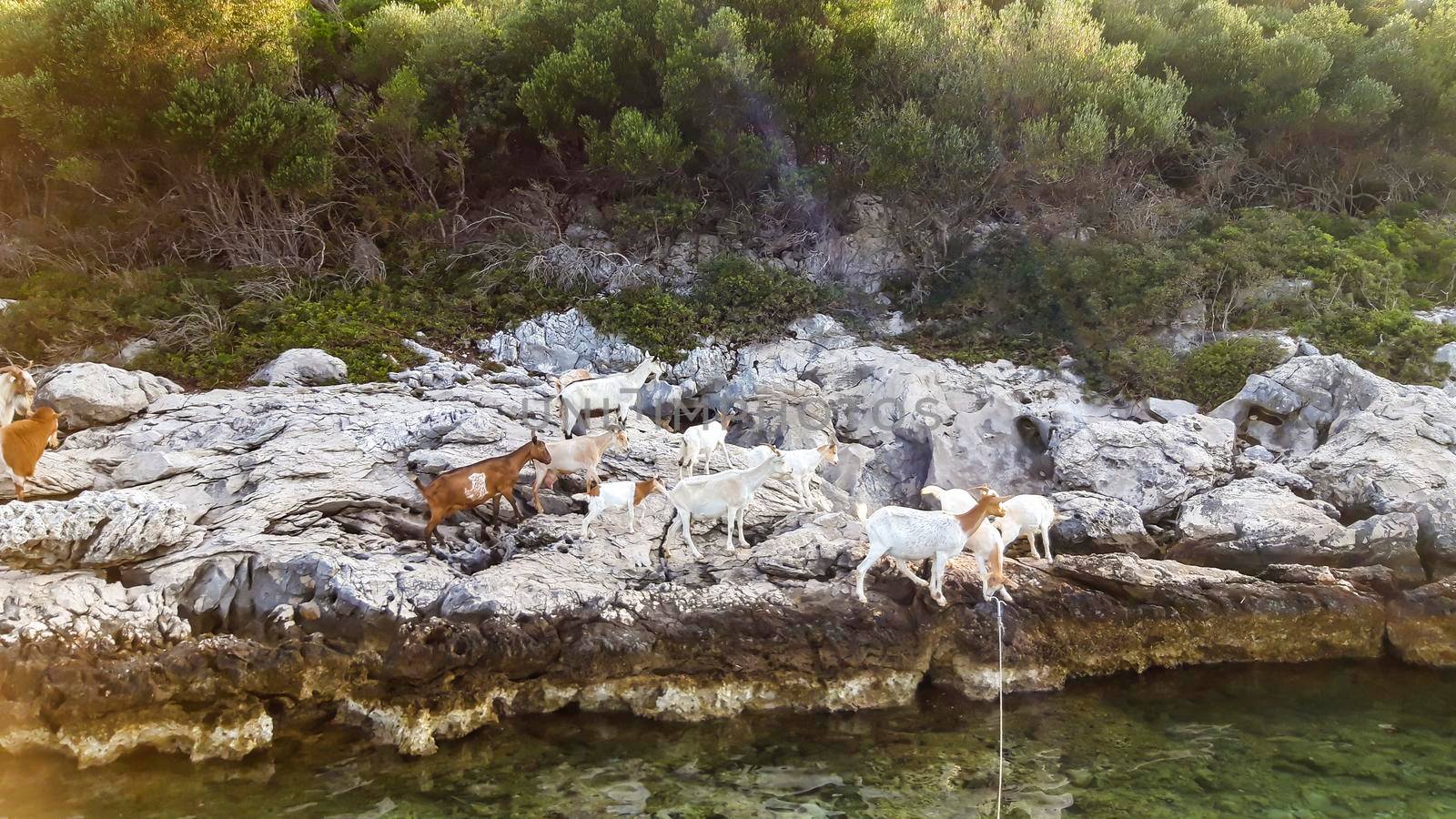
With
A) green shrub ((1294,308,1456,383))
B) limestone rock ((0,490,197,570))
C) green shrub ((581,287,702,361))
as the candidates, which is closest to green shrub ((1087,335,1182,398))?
green shrub ((1294,308,1456,383))

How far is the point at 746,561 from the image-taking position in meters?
9.81

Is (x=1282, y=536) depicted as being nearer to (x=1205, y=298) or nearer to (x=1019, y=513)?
(x=1019, y=513)

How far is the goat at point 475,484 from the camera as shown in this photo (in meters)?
9.68

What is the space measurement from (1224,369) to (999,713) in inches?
411

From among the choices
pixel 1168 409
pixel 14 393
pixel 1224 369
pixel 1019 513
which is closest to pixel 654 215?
pixel 1168 409

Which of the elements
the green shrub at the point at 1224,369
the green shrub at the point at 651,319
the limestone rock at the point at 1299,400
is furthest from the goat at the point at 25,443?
the green shrub at the point at 1224,369

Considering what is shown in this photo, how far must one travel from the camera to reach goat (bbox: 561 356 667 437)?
12422 millimetres

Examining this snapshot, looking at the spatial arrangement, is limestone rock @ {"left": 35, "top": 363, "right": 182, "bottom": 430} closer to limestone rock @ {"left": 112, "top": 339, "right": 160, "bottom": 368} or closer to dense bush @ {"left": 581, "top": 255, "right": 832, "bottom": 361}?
limestone rock @ {"left": 112, "top": 339, "right": 160, "bottom": 368}

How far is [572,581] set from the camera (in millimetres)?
9273

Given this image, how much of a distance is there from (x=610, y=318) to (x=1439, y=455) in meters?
14.7

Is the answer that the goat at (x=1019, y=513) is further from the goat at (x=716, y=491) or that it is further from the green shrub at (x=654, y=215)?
the green shrub at (x=654, y=215)

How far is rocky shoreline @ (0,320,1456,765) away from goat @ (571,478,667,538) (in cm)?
26

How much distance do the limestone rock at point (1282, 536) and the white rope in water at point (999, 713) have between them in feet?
12.7

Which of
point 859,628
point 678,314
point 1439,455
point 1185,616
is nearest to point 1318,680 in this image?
point 1185,616
